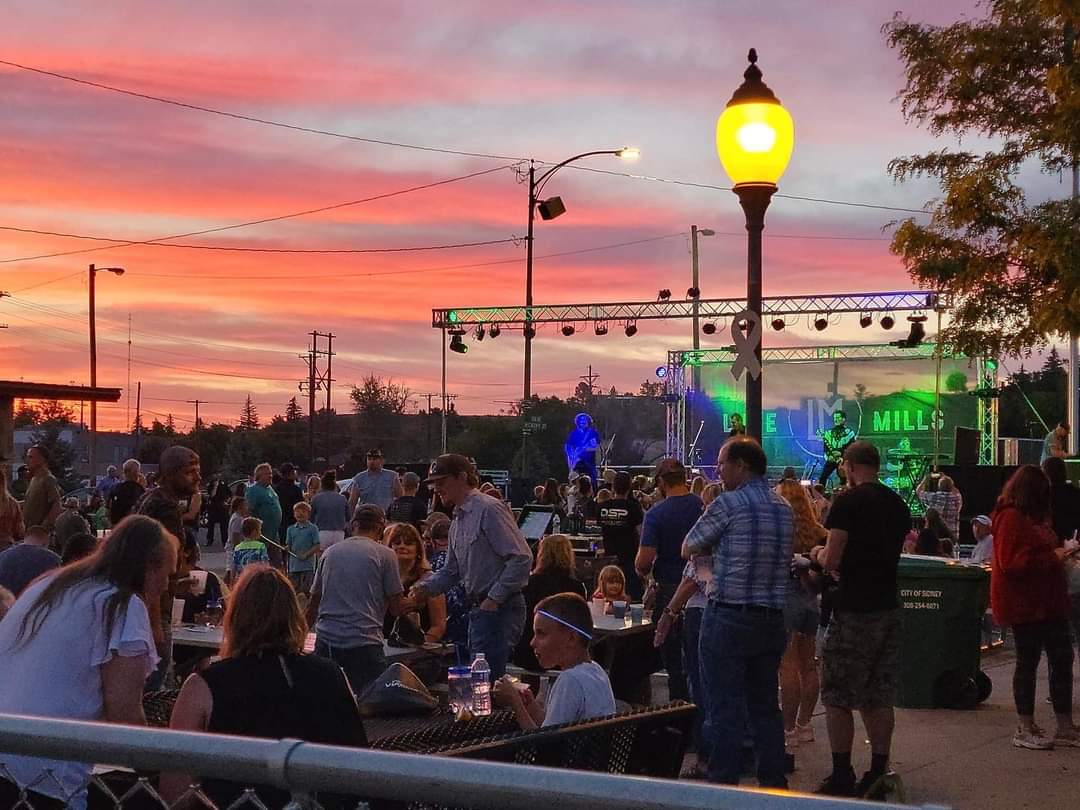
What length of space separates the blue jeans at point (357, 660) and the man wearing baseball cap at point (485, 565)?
51cm

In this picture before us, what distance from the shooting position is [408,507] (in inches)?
647

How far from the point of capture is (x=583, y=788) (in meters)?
1.78

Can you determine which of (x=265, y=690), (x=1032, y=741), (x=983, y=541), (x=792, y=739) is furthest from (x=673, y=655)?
(x=983, y=541)

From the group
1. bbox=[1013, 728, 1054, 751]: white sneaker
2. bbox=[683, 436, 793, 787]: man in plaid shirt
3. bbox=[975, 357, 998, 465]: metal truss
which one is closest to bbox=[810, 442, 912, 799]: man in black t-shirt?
bbox=[683, 436, 793, 787]: man in plaid shirt

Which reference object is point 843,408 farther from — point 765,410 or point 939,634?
point 939,634

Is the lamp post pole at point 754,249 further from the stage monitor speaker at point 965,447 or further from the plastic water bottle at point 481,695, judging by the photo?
the stage monitor speaker at point 965,447

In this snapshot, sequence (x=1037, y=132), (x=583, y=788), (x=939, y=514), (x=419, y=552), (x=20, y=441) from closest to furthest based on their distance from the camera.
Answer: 1. (x=583, y=788)
2. (x=419, y=552)
3. (x=1037, y=132)
4. (x=939, y=514)
5. (x=20, y=441)

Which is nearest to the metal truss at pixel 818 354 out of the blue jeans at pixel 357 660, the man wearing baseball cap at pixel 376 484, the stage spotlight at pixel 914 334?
the stage spotlight at pixel 914 334

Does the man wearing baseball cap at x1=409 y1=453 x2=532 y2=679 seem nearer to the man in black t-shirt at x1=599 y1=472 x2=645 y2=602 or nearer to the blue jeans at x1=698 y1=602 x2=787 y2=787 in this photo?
the blue jeans at x1=698 y1=602 x2=787 y2=787

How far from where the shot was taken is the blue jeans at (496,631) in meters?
8.34

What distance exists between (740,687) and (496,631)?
78.3 inches

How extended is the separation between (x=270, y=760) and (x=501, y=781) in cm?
41

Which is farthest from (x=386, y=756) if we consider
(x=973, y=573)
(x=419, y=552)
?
(x=973, y=573)

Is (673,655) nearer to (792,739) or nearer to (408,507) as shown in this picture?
(792,739)
